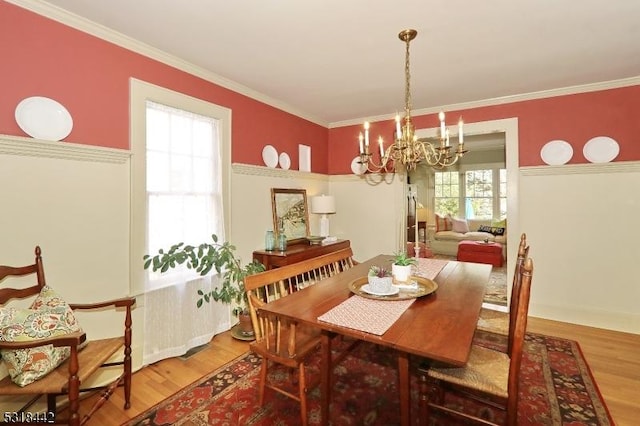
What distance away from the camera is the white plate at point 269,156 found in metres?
3.55

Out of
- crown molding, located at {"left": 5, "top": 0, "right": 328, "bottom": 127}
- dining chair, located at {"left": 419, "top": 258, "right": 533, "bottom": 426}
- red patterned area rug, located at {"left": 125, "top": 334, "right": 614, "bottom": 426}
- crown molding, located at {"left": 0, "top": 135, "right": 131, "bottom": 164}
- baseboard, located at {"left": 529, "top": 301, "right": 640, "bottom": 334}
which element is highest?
crown molding, located at {"left": 5, "top": 0, "right": 328, "bottom": 127}

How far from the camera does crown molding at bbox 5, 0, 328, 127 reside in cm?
189

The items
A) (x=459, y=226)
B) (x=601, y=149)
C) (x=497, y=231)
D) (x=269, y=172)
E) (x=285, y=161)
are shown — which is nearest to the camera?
(x=601, y=149)

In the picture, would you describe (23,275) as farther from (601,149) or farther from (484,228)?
(484,228)

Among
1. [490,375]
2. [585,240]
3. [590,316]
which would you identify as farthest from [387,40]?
[590,316]

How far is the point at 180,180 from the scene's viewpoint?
272 cm

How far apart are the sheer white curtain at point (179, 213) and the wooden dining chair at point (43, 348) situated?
0.66 metres

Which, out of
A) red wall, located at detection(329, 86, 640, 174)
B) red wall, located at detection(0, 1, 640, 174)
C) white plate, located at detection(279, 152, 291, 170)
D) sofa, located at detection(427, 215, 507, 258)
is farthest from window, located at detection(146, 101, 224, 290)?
sofa, located at detection(427, 215, 507, 258)

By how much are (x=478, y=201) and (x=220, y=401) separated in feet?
26.1

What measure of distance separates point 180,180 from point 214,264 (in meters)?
0.83

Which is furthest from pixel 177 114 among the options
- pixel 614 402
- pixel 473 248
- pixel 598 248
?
pixel 473 248

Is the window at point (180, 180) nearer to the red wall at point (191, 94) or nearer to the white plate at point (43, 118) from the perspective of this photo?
the red wall at point (191, 94)

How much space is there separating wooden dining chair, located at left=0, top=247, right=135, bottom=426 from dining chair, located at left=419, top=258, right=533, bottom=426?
1783mm

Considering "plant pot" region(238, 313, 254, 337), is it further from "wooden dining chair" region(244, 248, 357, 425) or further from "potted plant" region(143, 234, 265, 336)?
"wooden dining chair" region(244, 248, 357, 425)
